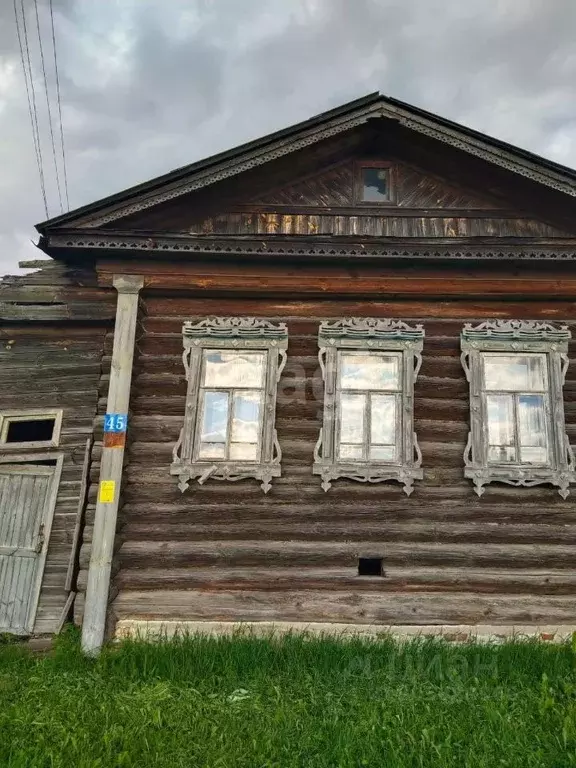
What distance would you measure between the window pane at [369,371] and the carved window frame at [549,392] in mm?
812

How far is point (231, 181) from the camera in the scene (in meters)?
7.24

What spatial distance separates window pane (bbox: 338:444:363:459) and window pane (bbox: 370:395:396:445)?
0.59 feet

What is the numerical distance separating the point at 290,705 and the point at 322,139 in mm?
5955

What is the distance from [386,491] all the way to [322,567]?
1081 mm

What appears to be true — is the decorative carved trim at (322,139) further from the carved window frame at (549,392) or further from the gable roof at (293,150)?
the carved window frame at (549,392)

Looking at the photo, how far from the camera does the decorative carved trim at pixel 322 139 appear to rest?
690cm

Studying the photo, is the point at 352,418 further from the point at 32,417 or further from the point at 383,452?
the point at 32,417

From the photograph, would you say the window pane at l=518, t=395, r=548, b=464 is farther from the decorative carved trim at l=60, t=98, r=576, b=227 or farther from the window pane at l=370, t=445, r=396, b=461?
the decorative carved trim at l=60, t=98, r=576, b=227

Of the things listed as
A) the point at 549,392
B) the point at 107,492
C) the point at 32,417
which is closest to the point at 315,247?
the point at 549,392

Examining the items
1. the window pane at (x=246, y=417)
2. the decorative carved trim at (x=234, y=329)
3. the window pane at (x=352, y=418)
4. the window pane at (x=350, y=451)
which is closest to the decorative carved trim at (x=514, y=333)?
the window pane at (x=352, y=418)

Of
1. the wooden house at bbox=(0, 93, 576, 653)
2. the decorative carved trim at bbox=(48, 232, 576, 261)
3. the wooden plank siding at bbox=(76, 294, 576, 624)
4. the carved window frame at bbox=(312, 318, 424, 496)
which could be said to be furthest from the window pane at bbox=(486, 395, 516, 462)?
the decorative carved trim at bbox=(48, 232, 576, 261)

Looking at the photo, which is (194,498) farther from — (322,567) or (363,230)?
(363,230)

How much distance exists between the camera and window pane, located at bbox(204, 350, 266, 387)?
22.6 feet

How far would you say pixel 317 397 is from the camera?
684cm
